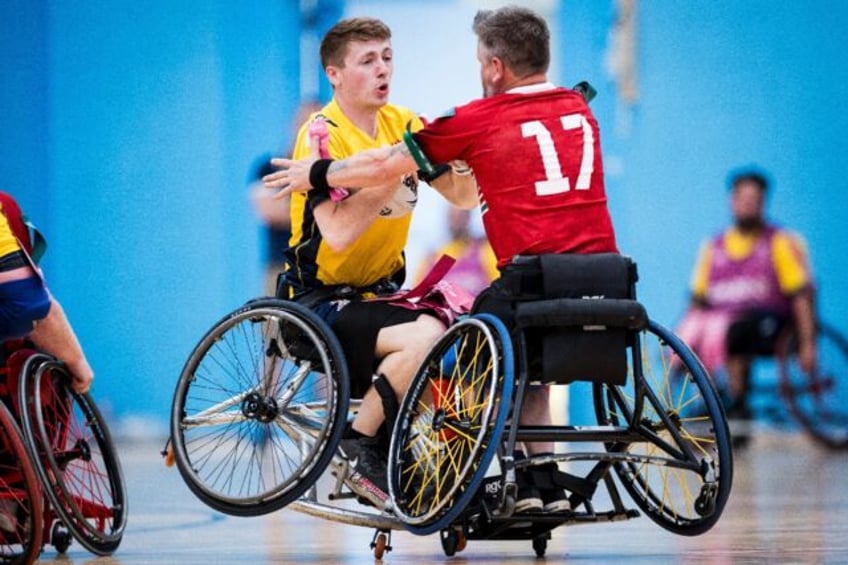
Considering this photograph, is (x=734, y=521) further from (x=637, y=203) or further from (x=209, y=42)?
(x=209, y=42)

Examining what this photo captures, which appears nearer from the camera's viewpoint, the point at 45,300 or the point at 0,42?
the point at 45,300

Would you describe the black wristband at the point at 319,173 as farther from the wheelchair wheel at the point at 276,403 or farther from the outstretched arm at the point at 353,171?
the wheelchair wheel at the point at 276,403

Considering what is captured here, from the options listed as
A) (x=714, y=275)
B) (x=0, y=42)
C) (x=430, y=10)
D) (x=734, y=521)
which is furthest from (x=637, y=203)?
(x=734, y=521)

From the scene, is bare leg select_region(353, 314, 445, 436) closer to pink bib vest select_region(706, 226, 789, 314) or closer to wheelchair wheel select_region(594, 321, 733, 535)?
wheelchair wheel select_region(594, 321, 733, 535)

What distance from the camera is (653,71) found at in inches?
390

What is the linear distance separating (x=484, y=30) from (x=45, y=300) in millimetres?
1222

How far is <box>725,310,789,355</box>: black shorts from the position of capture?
945 centimetres

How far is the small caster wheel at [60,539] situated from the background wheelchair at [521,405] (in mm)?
1031

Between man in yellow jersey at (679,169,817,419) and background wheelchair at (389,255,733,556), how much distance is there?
5.22m

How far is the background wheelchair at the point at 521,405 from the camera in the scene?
394 cm

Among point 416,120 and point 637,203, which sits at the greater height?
point 416,120

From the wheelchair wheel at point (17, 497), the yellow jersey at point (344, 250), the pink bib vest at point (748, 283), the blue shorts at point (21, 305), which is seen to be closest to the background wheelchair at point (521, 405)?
the yellow jersey at point (344, 250)

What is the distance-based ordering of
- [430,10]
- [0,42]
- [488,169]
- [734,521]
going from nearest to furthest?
[488,169] < [734,521] < [0,42] < [430,10]

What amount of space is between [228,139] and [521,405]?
633 centimetres
